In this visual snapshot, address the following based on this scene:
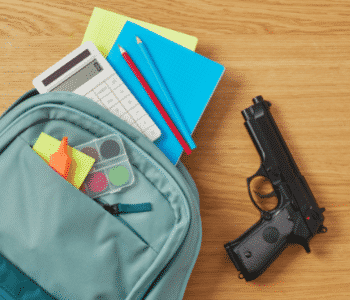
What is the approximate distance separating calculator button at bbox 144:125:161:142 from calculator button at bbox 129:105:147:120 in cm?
3

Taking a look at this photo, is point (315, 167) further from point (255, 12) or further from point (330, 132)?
point (255, 12)

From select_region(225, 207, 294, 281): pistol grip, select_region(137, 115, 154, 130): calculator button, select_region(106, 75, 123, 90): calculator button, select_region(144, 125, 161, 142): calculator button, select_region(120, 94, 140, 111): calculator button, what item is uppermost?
select_region(106, 75, 123, 90): calculator button

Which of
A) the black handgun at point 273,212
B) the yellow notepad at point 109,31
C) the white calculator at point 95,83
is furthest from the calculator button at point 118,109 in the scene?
the black handgun at point 273,212

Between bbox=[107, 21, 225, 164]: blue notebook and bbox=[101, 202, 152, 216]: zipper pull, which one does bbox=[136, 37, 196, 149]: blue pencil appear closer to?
bbox=[107, 21, 225, 164]: blue notebook

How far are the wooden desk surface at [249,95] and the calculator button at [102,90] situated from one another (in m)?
0.12

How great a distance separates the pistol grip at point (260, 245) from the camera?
0.47 m

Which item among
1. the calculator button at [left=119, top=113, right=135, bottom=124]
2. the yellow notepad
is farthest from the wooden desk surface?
the calculator button at [left=119, top=113, right=135, bottom=124]

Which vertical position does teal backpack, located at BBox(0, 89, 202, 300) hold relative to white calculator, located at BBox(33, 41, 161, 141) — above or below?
below

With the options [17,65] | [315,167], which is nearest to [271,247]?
[315,167]

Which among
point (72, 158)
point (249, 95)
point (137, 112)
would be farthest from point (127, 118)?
point (249, 95)

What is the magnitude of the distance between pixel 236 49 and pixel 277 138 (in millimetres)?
189

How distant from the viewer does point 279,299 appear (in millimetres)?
514

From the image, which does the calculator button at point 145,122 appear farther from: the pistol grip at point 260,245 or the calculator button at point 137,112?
the pistol grip at point 260,245

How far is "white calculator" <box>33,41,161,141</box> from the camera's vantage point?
1.47ft
